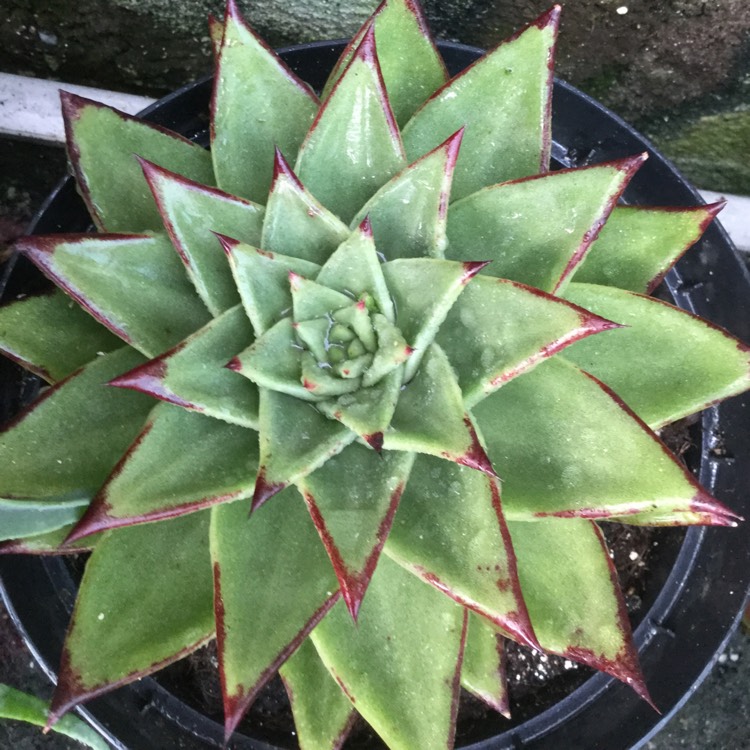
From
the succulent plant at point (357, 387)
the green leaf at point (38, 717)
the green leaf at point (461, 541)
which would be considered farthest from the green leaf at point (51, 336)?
the green leaf at point (38, 717)

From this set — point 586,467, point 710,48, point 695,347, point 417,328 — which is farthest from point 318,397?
point 710,48

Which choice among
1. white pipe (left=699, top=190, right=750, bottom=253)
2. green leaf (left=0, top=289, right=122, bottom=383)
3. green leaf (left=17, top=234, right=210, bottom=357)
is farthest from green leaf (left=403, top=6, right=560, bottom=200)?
white pipe (left=699, top=190, right=750, bottom=253)

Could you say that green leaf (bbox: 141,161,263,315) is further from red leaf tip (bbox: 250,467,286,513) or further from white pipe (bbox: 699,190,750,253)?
white pipe (bbox: 699,190,750,253)

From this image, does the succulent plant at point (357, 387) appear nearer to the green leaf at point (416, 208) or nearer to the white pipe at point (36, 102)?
the green leaf at point (416, 208)

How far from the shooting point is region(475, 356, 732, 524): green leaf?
0.53 meters

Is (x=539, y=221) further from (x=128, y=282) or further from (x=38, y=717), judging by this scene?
(x=38, y=717)

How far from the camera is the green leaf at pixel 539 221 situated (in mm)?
556

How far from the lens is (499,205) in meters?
0.59

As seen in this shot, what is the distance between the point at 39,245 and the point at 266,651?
0.32 metres

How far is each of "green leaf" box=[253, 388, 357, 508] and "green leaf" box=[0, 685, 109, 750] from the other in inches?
21.6

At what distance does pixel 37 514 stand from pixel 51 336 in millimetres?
158

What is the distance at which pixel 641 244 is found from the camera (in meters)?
0.68

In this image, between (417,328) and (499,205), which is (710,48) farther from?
(417,328)

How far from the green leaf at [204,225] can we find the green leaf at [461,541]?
0.20 m
